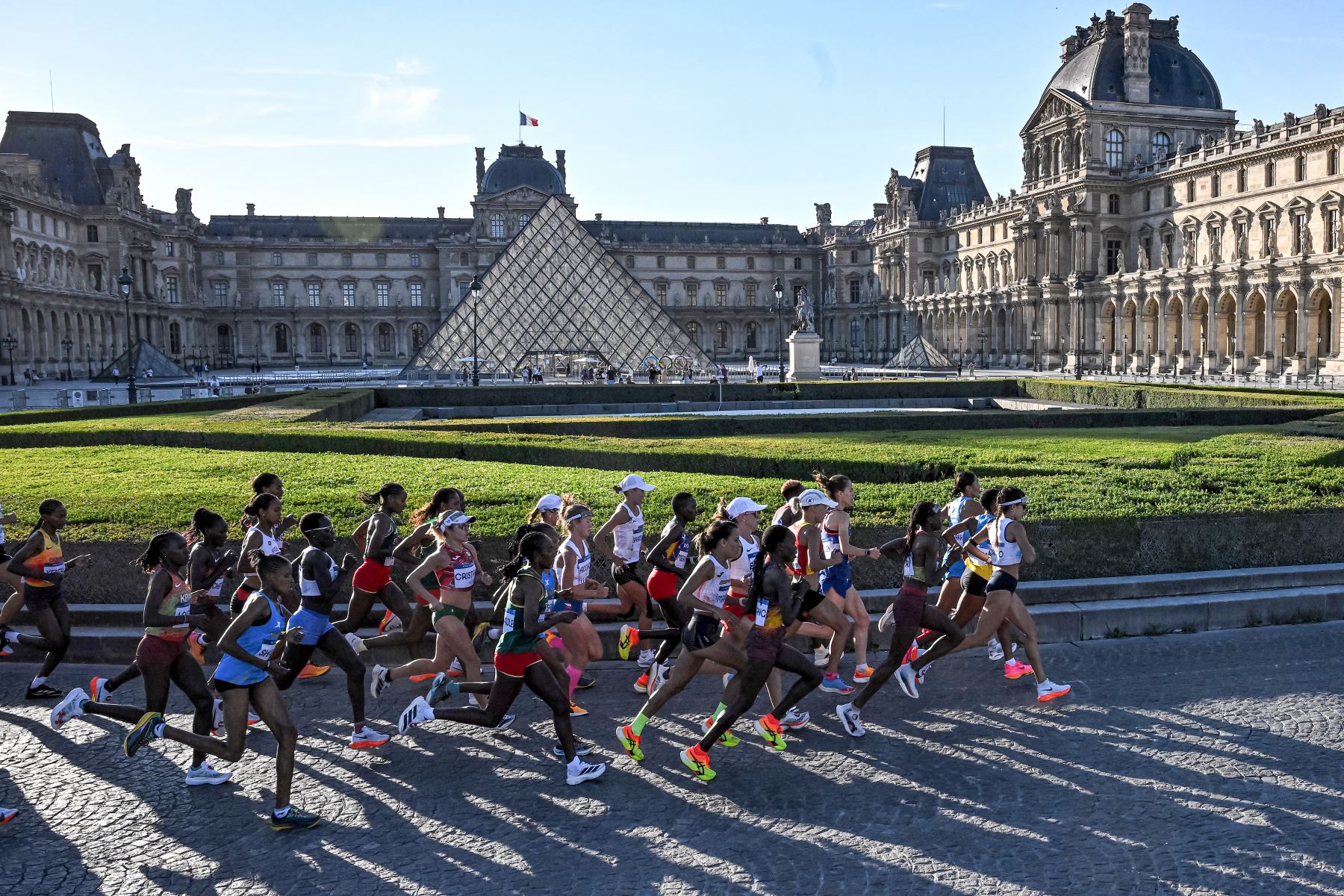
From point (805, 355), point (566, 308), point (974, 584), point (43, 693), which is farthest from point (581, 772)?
point (566, 308)

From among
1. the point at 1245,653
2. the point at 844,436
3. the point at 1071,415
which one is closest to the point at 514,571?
the point at 1245,653

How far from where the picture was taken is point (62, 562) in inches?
299

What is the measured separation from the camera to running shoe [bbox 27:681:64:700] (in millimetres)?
7309

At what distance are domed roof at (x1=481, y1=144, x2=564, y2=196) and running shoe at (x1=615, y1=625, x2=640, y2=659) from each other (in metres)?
78.1

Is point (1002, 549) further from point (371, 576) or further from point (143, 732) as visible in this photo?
point (143, 732)

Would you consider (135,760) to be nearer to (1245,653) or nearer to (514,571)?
(514,571)

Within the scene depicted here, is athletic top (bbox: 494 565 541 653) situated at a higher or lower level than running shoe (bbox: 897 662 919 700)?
higher

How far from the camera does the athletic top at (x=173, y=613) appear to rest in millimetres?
6172

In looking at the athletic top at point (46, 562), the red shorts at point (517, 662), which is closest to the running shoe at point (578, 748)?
the red shorts at point (517, 662)

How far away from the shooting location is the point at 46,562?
7535 millimetres

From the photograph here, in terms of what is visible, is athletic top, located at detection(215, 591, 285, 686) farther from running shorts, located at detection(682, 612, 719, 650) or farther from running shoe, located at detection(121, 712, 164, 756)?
running shorts, located at detection(682, 612, 719, 650)

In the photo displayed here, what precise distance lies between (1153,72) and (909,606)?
201 ft

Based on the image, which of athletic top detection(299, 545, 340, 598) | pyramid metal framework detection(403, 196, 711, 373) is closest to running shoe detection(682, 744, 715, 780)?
athletic top detection(299, 545, 340, 598)

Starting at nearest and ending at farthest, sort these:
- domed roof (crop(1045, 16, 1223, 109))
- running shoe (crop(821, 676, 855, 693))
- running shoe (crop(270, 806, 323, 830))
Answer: running shoe (crop(270, 806, 323, 830)), running shoe (crop(821, 676, 855, 693)), domed roof (crop(1045, 16, 1223, 109))
